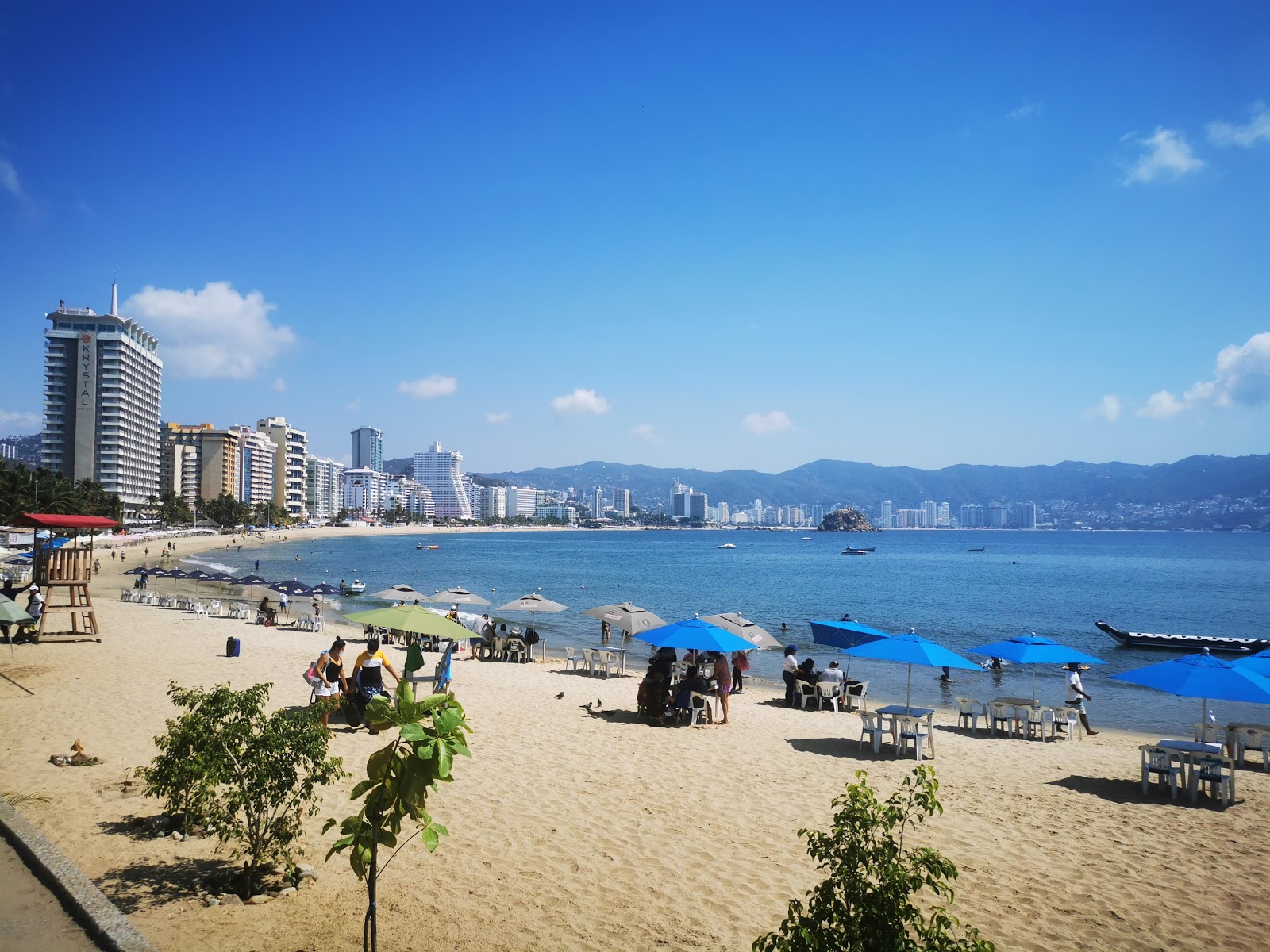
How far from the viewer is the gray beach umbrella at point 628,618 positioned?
62.5 ft

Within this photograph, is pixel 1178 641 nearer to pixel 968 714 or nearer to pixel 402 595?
pixel 968 714

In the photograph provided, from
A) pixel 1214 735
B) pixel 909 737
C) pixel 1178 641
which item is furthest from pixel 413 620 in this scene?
pixel 1178 641

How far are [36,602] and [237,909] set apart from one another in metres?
18.3

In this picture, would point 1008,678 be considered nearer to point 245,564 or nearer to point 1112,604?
point 1112,604

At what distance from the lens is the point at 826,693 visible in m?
15.7

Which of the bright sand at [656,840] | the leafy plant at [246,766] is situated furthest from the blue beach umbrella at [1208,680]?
the leafy plant at [246,766]

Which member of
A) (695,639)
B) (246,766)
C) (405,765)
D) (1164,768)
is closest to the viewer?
(405,765)

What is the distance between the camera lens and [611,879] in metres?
6.56

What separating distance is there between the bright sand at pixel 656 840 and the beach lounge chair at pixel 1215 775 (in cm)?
23

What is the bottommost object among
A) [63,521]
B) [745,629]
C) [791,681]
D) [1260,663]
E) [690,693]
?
[791,681]

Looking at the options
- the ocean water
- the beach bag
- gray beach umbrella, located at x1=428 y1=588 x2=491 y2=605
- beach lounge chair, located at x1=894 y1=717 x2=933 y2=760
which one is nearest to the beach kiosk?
gray beach umbrella, located at x1=428 y1=588 x2=491 y2=605

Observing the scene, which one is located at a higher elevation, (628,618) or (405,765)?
(405,765)

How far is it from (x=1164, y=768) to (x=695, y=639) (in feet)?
22.4

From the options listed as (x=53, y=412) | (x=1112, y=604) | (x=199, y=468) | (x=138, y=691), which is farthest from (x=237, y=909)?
(x=199, y=468)
